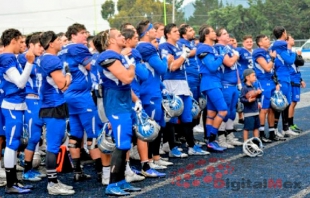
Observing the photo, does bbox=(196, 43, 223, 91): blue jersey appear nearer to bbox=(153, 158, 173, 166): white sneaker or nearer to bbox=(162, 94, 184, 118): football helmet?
bbox=(162, 94, 184, 118): football helmet

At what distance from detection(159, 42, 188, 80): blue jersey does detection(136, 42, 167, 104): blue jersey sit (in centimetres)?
55

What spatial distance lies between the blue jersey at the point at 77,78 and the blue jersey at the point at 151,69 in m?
0.86

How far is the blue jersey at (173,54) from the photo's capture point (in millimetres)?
8664

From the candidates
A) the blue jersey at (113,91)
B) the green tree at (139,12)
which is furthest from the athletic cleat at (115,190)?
the green tree at (139,12)

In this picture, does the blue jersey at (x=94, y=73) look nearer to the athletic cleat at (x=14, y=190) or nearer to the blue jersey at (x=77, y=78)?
the blue jersey at (x=77, y=78)

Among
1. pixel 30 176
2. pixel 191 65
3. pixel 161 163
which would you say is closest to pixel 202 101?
pixel 191 65

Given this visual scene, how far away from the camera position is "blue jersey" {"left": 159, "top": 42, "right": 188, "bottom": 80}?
28.4ft

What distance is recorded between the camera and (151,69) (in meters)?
8.09

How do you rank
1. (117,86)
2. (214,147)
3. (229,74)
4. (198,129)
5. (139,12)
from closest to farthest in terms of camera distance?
(117,86) → (214,147) → (229,74) → (198,129) → (139,12)

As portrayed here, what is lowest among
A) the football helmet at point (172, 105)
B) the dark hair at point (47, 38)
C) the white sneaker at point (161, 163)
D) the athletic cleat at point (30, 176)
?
the athletic cleat at point (30, 176)

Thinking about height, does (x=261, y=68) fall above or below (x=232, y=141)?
above

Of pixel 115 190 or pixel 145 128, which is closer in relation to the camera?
pixel 115 190

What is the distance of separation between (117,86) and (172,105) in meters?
2.02

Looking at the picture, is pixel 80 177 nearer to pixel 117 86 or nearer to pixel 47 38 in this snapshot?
pixel 117 86
